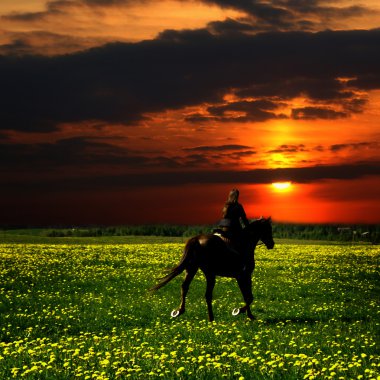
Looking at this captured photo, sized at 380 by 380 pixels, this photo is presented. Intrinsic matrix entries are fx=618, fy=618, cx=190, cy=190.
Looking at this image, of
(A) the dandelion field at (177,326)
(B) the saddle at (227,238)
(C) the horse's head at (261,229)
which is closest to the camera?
(A) the dandelion field at (177,326)

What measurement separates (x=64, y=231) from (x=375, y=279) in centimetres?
7814

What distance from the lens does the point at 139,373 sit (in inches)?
428

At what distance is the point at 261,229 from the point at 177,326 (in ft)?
13.3

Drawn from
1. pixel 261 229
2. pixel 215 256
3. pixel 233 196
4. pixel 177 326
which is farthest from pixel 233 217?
pixel 177 326

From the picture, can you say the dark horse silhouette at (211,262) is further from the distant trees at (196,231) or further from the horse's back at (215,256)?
the distant trees at (196,231)

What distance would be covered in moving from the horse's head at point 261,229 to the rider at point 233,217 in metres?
0.61

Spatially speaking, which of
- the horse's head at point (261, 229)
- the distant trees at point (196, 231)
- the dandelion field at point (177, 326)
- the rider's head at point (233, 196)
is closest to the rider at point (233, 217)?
the rider's head at point (233, 196)

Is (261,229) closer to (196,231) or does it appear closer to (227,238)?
(227,238)

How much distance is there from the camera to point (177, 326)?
16.5 metres

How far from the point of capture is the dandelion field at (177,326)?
36.7 feet

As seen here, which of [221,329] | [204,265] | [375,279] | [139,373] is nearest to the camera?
[139,373]

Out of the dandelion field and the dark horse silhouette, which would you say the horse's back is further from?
the dandelion field

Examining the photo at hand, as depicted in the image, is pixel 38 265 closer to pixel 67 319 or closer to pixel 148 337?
pixel 67 319

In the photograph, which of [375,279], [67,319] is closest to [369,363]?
[67,319]
